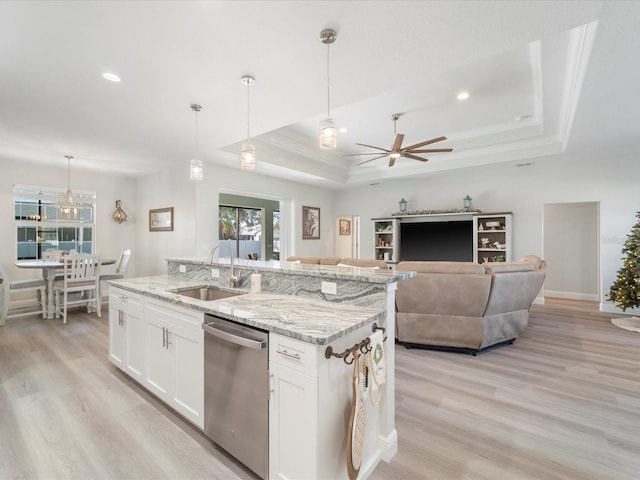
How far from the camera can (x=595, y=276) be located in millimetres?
6000

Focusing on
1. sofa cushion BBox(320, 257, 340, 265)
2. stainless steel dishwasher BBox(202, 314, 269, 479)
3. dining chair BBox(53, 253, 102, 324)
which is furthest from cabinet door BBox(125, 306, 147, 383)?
dining chair BBox(53, 253, 102, 324)

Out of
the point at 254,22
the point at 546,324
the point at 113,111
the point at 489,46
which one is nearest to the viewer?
the point at 254,22

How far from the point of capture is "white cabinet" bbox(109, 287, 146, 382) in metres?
2.46

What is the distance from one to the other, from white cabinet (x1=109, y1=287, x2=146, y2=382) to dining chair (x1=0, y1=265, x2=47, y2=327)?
2770mm

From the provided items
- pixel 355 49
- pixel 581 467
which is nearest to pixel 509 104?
pixel 355 49

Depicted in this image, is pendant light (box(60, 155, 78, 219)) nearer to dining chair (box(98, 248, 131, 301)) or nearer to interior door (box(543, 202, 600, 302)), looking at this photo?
dining chair (box(98, 248, 131, 301))

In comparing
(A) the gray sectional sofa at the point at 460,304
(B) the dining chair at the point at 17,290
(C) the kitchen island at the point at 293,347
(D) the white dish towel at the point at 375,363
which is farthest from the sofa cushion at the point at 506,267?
(B) the dining chair at the point at 17,290

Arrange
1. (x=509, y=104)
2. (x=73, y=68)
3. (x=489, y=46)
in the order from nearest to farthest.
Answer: (x=489, y=46) < (x=73, y=68) < (x=509, y=104)

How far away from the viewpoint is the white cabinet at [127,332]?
2457 mm

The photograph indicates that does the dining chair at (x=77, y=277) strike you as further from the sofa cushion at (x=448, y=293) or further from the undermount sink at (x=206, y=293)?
the sofa cushion at (x=448, y=293)

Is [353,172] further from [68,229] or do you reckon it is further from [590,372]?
[68,229]

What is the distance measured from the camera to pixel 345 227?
8320 millimetres

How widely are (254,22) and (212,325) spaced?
1.91 m

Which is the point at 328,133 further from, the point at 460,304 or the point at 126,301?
the point at 460,304
